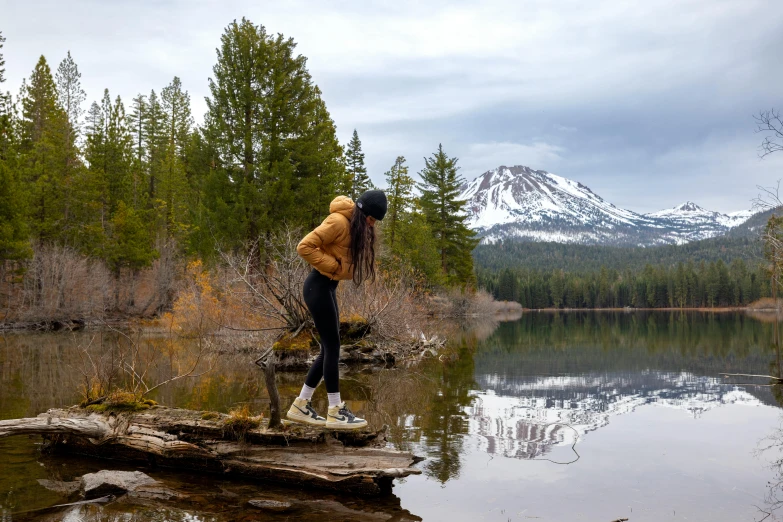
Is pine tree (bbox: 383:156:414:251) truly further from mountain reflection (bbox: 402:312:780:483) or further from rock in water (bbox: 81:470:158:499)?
rock in water (bbox: 81:470:158:499)

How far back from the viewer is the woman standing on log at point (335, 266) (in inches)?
204

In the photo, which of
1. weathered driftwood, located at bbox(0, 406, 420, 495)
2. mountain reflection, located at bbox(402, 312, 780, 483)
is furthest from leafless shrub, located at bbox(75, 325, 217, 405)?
mountain reflection, located at bbox(402, 312, 780, 483)

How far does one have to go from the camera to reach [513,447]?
20.4ft

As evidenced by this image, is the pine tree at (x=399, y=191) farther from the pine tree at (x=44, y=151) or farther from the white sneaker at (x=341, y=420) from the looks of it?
the white sneaker at (x=341, y=420)

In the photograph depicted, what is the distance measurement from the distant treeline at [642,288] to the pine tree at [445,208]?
49076 mm

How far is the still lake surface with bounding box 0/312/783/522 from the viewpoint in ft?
14.0

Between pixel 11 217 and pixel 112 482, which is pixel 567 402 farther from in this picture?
pixel 11 217

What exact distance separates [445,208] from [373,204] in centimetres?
4331

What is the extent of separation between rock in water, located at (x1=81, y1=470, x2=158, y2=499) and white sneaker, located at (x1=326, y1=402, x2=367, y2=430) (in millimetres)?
1517

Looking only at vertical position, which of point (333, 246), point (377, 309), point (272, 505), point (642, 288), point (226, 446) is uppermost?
point (333, 246)

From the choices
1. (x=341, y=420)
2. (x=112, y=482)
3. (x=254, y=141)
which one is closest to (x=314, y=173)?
(x=254, y=141)

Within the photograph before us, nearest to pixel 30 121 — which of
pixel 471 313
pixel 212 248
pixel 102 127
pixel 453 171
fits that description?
pixel 102 127

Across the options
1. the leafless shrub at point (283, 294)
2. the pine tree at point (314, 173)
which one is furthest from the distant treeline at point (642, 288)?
the leafless shrub at point (283, 294)

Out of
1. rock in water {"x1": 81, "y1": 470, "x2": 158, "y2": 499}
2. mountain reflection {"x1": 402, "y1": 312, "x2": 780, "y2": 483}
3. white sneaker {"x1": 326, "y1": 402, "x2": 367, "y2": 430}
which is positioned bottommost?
mountain reflection {"x1": 402, "y1": 312, "x2": 780, "y2": 483}
